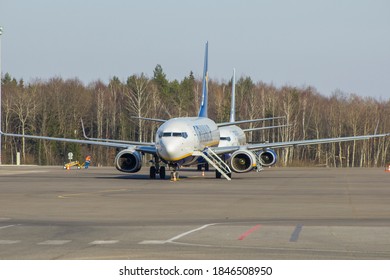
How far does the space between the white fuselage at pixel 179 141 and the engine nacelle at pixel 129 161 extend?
9.84 ft

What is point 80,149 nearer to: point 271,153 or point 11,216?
point 271,153

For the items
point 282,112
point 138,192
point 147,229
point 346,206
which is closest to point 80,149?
point 282,112

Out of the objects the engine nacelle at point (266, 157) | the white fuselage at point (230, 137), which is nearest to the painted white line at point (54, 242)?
the white fuselage at point (230, 137)

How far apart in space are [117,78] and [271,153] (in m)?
102

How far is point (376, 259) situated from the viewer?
1531 centimetres

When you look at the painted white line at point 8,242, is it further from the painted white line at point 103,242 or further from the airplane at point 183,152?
the airplane at point 183,152

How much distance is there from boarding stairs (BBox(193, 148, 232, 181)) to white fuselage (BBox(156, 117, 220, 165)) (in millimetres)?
365

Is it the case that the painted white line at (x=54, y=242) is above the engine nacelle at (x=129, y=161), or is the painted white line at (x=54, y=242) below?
below

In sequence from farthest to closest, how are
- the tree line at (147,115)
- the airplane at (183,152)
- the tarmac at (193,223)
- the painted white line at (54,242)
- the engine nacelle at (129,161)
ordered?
1. the tree line at (147,115)
2. the engine nacelle at (129,161)
3. the airplane at (183,152)
4. the painted white line at (54,242)
5. the tarmac at (193,223)

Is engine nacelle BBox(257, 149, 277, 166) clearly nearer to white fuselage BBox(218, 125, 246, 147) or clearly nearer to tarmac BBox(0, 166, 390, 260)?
white fuselage BBox(218, 125, 246, 147)

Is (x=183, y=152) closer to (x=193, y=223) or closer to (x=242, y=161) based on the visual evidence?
(x=242, y=161)

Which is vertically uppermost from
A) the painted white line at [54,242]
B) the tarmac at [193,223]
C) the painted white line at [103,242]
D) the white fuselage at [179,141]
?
the white fuselage at [179,141]

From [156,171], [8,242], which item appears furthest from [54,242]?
[156,171]

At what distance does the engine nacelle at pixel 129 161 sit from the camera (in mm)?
52281
